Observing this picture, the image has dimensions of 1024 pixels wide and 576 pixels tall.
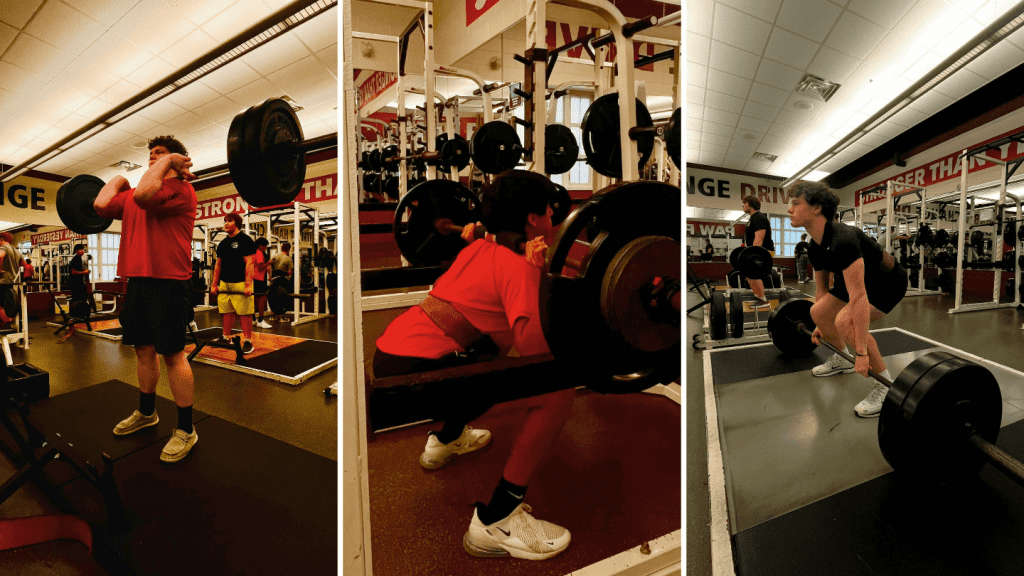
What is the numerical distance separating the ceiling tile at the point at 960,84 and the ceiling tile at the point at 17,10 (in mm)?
1611

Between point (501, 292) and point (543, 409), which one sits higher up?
point (501, 292)

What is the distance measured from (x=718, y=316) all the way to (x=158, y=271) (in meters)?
1.70

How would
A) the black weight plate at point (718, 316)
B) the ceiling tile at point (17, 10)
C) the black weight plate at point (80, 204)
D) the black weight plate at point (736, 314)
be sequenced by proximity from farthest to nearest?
the black weight plate at point (736, 314)
the black weight plate at point (718, 316)
the black weight plate at point (80, 204)
the ceiling tile at point (17, 10)

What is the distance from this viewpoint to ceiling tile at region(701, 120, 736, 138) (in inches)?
30.3

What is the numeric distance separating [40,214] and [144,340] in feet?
1.04

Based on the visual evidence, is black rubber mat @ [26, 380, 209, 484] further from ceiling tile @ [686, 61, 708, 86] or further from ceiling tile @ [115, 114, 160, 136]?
ceiling tile @ [686, 61, 708, 86]

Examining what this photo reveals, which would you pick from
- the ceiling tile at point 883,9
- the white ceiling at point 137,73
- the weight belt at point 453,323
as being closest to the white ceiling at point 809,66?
the ceiling tile at point 883,9

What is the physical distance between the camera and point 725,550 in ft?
2.57

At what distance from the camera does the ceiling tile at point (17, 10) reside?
0.51m

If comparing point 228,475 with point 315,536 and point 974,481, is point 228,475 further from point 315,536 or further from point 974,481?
point 974,481

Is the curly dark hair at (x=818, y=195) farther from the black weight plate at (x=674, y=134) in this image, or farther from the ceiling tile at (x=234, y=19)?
the ceiling tile at (x=234, y=19)

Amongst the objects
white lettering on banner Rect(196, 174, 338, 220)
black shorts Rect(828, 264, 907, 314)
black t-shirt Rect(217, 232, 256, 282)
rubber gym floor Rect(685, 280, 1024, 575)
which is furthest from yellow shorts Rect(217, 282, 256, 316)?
black shorts Rect(828, 264, 907, 314)

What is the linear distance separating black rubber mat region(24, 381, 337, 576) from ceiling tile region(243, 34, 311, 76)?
0.57 m

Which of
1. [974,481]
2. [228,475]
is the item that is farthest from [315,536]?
[974,481]
